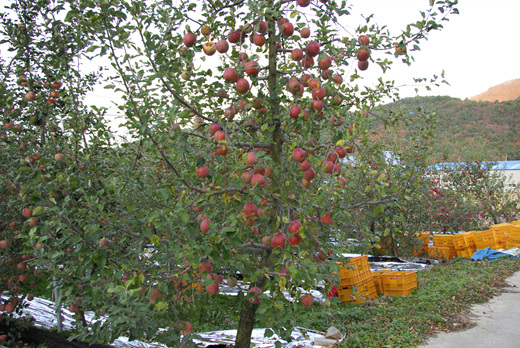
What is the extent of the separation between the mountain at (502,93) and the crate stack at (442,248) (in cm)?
4844

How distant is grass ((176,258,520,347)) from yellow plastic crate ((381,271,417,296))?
0.13 metres

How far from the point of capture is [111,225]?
2.20m

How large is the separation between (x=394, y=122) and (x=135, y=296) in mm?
2080

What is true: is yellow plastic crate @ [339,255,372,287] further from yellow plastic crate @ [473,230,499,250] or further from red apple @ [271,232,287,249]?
yellow plastic crate @ [473,230,499,250]

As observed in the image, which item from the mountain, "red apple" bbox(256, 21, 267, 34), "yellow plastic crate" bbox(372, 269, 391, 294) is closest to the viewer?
"red apple" bbox(256, 21, 267, 34)

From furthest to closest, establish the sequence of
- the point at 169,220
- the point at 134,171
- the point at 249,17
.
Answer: the point at 134,171, the point at 249,17, the point at 169,220

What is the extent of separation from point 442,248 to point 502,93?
56.3 meters

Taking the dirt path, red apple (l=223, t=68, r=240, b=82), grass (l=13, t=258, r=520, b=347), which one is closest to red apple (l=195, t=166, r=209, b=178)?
red apple (l=223, t=68, r=240, b=82)

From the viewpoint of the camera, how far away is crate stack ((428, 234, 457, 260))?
9078 millimetres

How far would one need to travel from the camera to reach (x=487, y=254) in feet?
28.7

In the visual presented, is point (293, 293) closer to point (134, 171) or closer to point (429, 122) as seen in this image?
point (134, 171)

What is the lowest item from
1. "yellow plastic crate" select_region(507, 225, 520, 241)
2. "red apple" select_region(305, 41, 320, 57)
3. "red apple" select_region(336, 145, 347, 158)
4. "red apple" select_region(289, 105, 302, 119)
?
"yellow plastic crate" select_region(507, 225, 520, 241)

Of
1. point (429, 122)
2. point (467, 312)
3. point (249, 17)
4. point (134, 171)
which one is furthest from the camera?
point (467, 312)

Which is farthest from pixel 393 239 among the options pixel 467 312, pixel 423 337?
pixel 423 337
